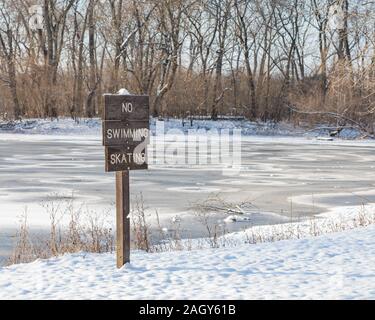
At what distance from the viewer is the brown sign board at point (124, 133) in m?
6.59

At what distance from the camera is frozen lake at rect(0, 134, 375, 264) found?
12.3m

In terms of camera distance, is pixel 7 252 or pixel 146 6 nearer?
pixel 7 252

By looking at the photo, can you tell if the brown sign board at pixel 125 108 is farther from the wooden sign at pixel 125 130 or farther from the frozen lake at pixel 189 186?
the frozen lake at pixel 189 186

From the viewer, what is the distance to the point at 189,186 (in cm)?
1614

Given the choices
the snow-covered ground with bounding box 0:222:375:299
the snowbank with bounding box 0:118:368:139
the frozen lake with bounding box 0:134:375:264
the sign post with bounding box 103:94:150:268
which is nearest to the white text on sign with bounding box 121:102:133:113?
the sign post with bounding box 103:94:150:268

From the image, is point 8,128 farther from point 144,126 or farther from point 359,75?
point 144,126

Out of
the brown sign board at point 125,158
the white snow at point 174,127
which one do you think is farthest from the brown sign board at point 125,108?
the white snow at point 174,127

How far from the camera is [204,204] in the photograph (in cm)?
1330

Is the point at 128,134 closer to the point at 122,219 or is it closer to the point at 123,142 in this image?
the point at 123,142

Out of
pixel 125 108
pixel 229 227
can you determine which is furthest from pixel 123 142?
pixel 229 227

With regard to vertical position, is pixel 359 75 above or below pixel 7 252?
above
